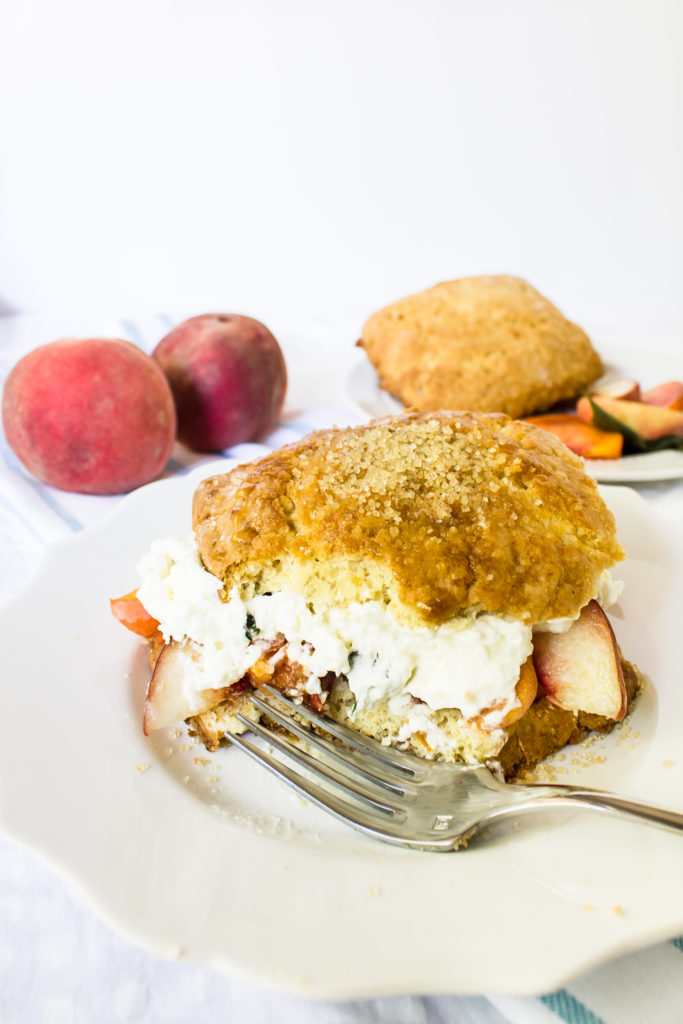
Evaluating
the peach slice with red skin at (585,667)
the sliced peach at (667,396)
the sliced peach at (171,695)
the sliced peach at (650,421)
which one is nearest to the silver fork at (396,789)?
the sliced peach at (171,695)

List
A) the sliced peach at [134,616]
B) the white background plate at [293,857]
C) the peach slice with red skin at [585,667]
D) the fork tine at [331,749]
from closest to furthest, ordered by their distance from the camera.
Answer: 1. the white background plate at [293,857]
2. the fork tine at [331,749]
3. the peach slice with red skin at [585,667]
4. the sliced peach at [134,616]

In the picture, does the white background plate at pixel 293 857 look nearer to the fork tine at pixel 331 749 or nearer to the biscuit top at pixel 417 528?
the fork tine at pixel 331 749

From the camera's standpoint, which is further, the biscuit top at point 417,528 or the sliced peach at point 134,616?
the sliced peach at point 134,616

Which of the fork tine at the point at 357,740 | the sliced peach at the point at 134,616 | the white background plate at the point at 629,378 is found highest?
the sliced peach at the point at 134,616

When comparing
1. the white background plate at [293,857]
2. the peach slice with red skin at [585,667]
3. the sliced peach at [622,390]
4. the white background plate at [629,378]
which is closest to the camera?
the white background plate at [293,857]

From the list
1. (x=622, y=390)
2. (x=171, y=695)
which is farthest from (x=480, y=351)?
(x=171, y=695)

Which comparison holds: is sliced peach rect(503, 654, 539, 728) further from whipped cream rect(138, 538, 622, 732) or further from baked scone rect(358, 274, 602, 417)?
baked scone rect(358, 274, 602, 417)

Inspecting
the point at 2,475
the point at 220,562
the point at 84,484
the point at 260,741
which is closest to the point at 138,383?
the point at 84,484

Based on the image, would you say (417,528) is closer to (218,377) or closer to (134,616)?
(134,616)
